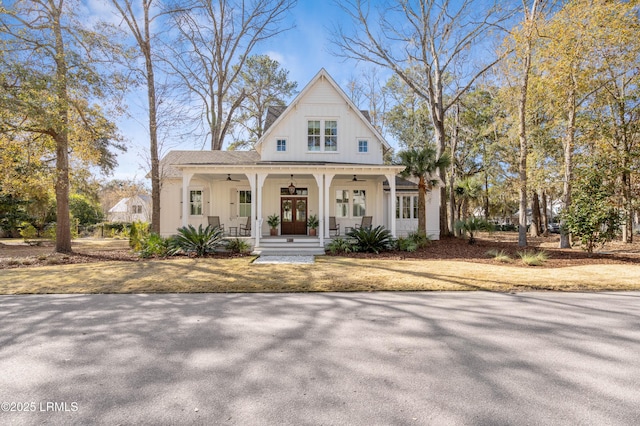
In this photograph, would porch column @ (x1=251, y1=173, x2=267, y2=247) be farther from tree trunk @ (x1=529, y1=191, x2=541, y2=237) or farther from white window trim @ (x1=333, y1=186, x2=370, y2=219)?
tree trunk @ (x1=529, y1=191, x2=541, y2=237)

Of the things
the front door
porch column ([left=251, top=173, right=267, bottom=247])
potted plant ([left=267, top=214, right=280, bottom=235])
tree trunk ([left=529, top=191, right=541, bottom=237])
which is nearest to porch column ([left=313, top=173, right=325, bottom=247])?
porch column ([left=251, top=173, right=267, bottom=247])

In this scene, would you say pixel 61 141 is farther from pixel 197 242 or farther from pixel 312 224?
pixel 312 224

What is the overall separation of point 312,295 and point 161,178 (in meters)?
12.5

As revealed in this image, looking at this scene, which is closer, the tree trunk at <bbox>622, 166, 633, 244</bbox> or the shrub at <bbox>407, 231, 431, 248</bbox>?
the tree trunk at <bbox>622, 166, 633, 244</bbox>

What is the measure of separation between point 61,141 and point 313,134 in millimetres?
10742

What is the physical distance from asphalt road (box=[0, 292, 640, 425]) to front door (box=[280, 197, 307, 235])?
10.9 metres

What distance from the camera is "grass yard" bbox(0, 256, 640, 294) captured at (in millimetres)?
7121

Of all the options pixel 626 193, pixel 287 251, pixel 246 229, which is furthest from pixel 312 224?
pixel 626 193

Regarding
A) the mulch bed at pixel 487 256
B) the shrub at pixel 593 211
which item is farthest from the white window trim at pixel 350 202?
the shrub at pixel 593 211

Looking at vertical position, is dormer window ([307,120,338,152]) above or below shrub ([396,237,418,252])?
above

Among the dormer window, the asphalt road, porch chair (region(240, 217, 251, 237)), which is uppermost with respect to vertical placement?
the dormer window

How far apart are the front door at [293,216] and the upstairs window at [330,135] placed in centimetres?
313

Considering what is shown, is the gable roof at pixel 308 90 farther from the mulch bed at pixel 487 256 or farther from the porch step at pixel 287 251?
the mulch bed at pixel 487 256

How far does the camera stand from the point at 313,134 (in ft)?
54.2
